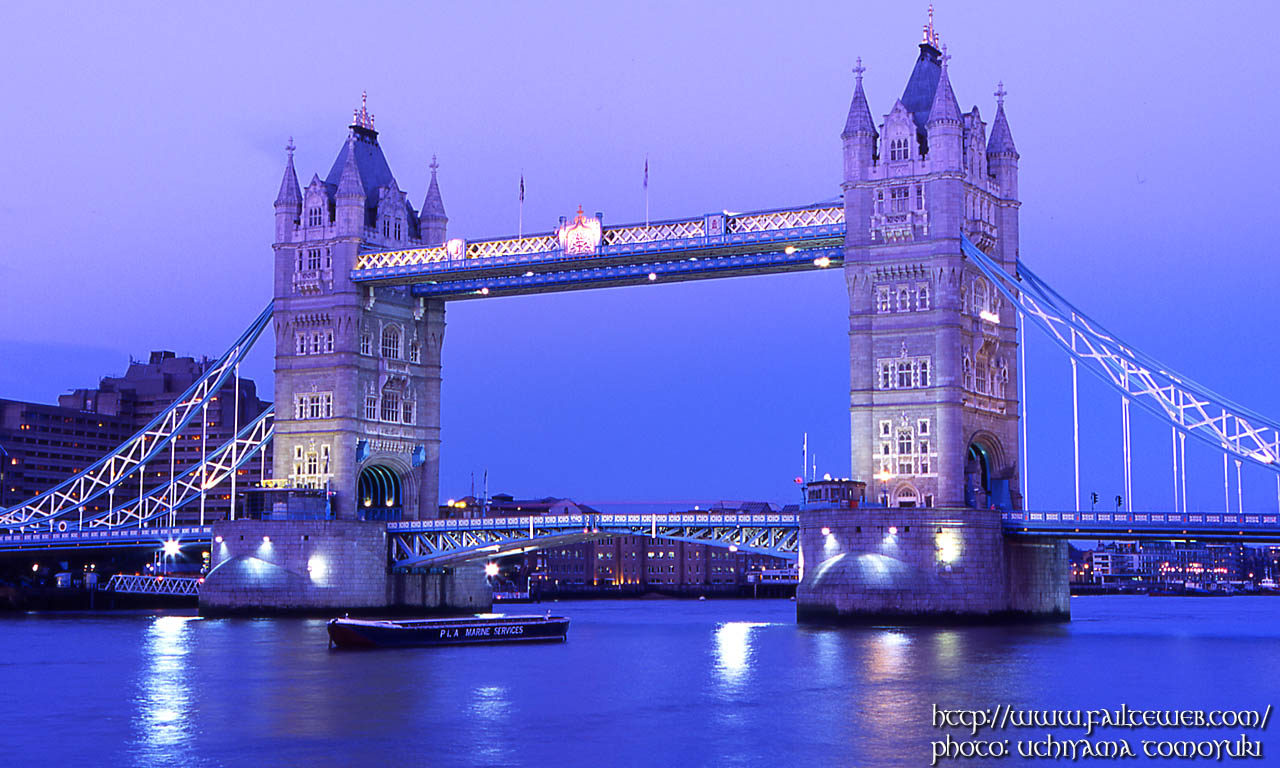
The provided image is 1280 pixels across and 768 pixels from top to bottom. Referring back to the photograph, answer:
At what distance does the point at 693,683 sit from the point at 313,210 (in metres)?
59.5

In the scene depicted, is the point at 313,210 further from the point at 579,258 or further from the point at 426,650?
the point at 426,650

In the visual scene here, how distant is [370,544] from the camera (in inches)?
3959

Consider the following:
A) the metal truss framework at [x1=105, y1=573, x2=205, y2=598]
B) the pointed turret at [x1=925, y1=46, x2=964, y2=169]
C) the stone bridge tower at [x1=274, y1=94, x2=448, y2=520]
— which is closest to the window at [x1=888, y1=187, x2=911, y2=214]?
the pointed turret at [x1=925, y1=46, x2=964, y2=169]

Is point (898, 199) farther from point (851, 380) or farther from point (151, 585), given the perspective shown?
point (151, 585)

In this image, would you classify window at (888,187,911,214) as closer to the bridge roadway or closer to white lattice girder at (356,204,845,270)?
white lattice girder at (356,204,845,270)

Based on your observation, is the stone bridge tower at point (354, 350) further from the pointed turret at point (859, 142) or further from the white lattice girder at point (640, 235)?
the pointed turret at point (859, 142)

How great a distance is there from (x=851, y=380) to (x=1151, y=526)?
1769 centimetres

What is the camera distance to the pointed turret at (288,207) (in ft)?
348

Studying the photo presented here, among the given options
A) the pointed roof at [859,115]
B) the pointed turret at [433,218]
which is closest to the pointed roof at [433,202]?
the pointed turret at [433,218]

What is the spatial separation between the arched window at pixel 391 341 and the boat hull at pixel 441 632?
1280 inches

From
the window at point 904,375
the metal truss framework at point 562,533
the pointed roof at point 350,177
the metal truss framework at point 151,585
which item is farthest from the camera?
the metal truss framework at point 151,585

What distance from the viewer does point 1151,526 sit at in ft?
256

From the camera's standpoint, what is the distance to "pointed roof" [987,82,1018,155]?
9150cm

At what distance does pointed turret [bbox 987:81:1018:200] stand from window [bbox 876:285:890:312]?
910 cm
